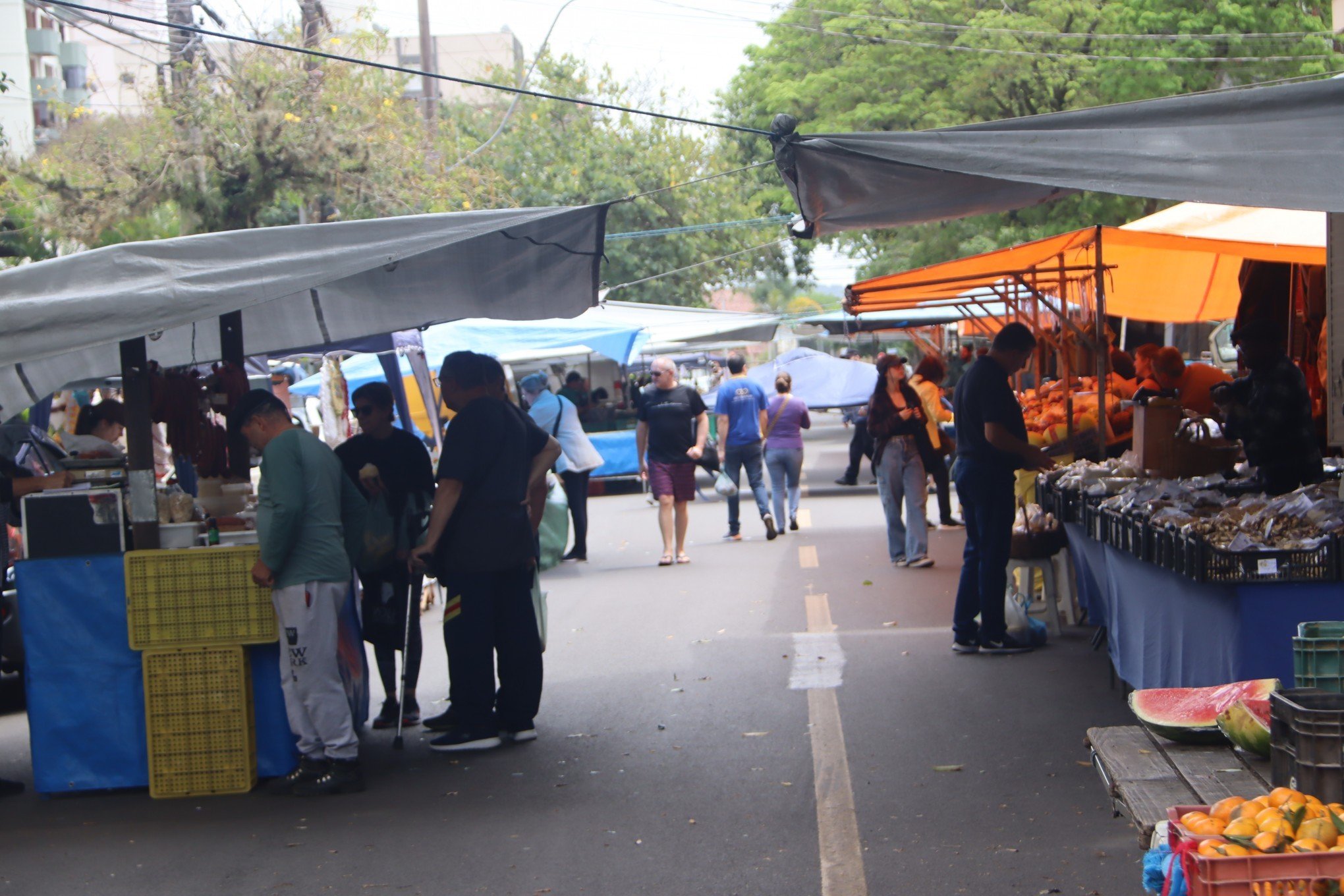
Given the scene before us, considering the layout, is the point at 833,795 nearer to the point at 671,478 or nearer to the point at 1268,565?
the point at 1268,565

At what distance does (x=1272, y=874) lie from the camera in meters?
2.64

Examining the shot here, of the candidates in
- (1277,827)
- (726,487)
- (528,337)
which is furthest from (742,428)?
(1277,827)

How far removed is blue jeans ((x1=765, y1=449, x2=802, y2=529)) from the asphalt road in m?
5.50

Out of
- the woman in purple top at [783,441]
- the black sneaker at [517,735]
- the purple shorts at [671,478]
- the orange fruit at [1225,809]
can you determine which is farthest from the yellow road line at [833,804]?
the woman in purple top at [783,441]

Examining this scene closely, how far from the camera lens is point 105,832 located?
5.81 meters

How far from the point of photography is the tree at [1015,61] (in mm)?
22062

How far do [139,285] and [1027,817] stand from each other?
4.15m

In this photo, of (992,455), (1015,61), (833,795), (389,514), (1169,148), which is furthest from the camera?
(1015,61)

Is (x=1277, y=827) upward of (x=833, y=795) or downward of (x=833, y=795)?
upward

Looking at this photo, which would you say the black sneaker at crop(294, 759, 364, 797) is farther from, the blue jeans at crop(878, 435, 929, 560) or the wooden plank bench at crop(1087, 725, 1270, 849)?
the blue jeans at crop(878, 435, 929, 560)

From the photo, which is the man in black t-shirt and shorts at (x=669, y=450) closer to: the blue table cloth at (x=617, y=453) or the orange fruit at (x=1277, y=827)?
the blue table cloth at (x=617, y=453)

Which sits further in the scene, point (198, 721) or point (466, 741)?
point (466, 741)

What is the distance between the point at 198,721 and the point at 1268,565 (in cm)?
466

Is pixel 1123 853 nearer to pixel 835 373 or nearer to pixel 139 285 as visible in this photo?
pixel 139 285
